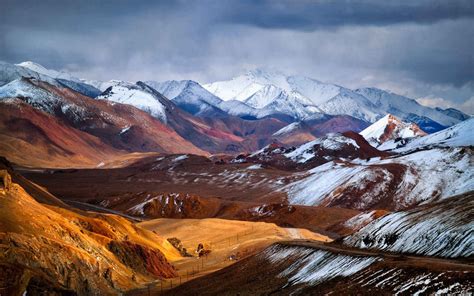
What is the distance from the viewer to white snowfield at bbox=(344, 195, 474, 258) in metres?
57.9

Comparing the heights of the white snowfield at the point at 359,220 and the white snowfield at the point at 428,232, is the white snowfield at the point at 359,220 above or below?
below

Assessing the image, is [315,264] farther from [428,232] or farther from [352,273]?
[428,232]

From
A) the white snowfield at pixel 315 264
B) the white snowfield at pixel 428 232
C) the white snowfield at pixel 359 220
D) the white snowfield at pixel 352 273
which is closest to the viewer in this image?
the white snowfield at pixel 352 273

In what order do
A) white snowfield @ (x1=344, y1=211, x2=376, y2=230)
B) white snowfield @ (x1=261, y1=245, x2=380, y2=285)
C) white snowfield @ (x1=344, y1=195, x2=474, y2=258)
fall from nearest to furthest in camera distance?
1. white snowfield @ (x1=344, y1=195, x2=474, y2=258)
2. white snowfield @ (x1=261, y1=245, x2=380, y2=285)
3. white snowfield @ (x1=344, y1=211, x2=376, y2=230)

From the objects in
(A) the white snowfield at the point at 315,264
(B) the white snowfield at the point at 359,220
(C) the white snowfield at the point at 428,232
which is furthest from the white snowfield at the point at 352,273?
(B) the white snowfield at the point at 359,220

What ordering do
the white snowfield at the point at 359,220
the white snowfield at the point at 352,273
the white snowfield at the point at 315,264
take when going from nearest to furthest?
the white snowfield at the point at 352,273
the white snowfield at the point at 315,264
the white snowfield at the point at 359,220

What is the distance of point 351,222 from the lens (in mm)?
182875

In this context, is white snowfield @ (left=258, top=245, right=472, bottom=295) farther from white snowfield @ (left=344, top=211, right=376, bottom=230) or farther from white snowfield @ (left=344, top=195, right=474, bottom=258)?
white snowfield @ (left=344, top=211, right=376, bottom=230)

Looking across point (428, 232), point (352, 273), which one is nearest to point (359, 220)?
point (428, 232)

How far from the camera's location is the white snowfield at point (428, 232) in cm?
5790

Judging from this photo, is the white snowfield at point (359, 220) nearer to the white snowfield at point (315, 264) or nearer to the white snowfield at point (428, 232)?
the white snowfield at point (315, 264)

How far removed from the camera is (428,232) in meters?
64.1

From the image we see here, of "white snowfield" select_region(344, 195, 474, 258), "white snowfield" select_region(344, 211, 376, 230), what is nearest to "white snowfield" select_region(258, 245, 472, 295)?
"white snowfield" select_region(344, 195, 474, 258)

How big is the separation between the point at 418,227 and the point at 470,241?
11963 mm
